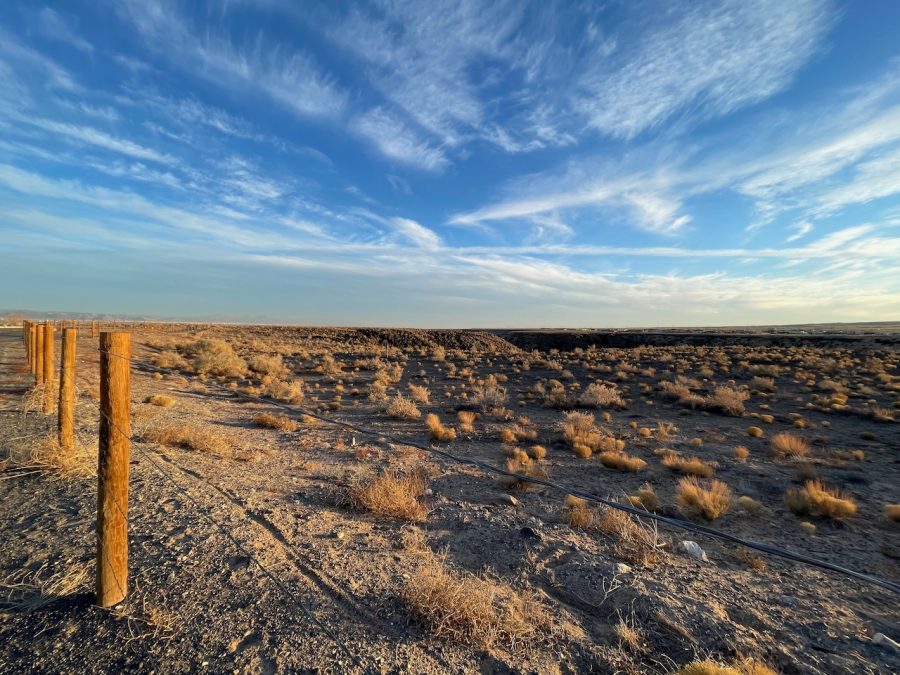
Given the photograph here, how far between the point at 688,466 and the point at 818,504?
106 inches

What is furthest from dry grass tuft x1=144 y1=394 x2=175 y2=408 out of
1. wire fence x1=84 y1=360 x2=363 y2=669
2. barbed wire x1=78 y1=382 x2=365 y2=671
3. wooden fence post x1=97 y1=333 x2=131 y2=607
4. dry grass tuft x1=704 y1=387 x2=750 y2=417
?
dry grass tuft x1=704 y1=387 x2=750 y2=417

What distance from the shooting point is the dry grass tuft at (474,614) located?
12.9 ft

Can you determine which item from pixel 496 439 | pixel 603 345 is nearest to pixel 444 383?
pixel 496 439

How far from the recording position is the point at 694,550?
254 inches

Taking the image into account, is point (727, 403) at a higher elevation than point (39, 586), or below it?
below

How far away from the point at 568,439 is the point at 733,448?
4.77 meters

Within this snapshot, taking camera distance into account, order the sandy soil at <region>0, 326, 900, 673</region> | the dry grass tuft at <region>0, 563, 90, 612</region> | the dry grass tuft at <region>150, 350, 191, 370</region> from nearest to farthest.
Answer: the sandy soil at <region>0, 326, 900, 673</region> < the dry grass tuft at <region>0, 563, 90, 612</region> < the dry grass tuft at <region>150, 350, 191, 370</region>

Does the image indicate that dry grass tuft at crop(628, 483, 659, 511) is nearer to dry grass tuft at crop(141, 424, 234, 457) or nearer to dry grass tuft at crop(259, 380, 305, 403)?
dry grass tuft at crop(141, 424, 234, 457)

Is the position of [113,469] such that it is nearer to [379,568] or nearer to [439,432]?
[379,568]

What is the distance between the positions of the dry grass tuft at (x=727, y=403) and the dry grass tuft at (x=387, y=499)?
15914 mm

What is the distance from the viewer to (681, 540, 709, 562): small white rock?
20.7 ft

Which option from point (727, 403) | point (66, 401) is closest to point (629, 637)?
point (66, 401)

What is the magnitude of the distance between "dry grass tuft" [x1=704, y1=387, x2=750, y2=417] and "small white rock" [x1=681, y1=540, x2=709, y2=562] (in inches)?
549

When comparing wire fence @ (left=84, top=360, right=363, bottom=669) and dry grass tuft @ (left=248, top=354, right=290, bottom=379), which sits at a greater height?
wire fence @ (left=84, top=360, right=363, bottom=669)
